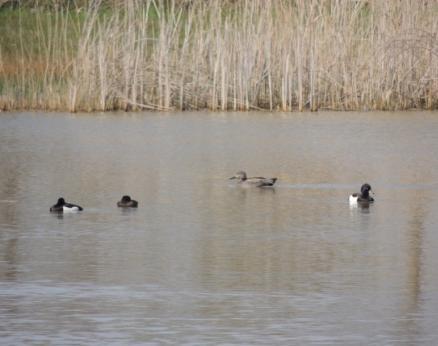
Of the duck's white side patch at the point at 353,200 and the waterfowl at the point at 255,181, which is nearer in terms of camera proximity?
the duck's white side patch at the point at 353,200

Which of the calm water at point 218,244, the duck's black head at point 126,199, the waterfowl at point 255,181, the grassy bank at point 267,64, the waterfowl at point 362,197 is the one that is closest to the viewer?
the calm water at point 218,244

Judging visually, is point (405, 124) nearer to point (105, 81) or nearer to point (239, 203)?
point (105, 81)

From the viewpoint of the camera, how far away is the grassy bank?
28.2 metres

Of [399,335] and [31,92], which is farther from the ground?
[31,92]

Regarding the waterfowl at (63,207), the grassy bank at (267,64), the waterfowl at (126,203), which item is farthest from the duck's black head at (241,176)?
the grassy bank at (267,64)

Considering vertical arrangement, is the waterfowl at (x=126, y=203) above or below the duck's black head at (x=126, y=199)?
below

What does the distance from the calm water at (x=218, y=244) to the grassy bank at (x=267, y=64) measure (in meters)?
4.89

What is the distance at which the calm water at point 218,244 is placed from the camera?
29.8 ft

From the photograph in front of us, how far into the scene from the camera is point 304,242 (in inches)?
494

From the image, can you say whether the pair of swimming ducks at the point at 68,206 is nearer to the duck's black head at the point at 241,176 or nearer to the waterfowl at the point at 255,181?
the waterfowl at the point at 255,181

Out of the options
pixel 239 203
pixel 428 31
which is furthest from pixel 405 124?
pixel 239 203

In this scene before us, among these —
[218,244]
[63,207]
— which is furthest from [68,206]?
[218,244]

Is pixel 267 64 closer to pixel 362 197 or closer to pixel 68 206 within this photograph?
pixel 362 197

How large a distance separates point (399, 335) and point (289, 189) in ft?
27.2
